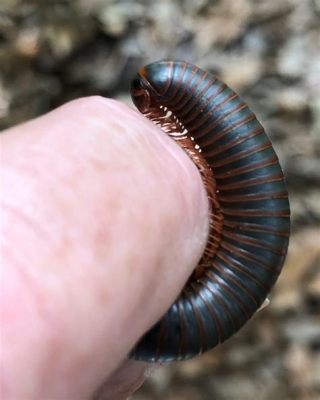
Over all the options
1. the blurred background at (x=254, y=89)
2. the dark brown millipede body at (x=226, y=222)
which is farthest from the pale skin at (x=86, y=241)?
the blurred background at (x=254, y=89)

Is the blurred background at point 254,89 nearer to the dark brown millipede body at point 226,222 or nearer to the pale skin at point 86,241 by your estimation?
the dark brown millipede body at point 226,222

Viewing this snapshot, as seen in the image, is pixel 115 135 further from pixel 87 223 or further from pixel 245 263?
pixel 245 263

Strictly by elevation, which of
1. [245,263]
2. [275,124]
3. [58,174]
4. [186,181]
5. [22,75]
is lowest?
[275,124]

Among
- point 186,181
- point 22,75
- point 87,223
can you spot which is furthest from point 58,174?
point 22,75

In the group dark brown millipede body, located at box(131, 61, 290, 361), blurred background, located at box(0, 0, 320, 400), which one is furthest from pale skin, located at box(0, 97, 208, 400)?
blurred background, located at box(0, 0, 320, 400)

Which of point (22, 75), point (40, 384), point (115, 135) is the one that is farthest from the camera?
point (22, 75)

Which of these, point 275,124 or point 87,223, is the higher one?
point 87,223
